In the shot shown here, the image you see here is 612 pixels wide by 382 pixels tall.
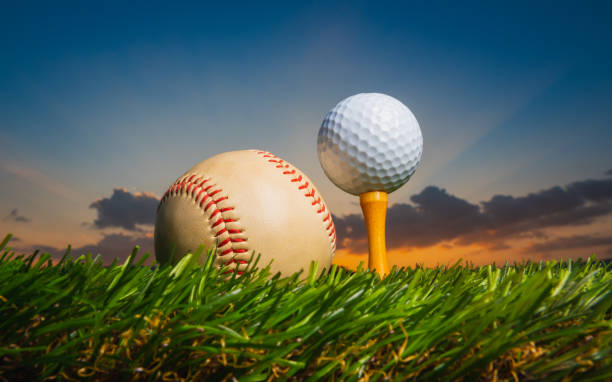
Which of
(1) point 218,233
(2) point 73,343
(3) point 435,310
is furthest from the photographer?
(1) point 218,233

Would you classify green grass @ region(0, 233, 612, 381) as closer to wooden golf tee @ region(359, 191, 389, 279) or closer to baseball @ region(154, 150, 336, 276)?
baseball @ region(154, 150, 336, 276)

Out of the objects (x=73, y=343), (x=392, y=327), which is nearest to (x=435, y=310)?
(x=392, y=327)

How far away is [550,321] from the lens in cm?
128

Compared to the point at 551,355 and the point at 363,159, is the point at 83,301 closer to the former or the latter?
the point at 551,355

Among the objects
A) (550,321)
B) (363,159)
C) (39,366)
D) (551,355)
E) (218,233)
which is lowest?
(39,366)

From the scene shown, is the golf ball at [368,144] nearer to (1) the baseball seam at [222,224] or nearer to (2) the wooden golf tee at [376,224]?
(2) the wooden golf tee at [376,224]

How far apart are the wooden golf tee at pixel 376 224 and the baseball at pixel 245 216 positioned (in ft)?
3.58

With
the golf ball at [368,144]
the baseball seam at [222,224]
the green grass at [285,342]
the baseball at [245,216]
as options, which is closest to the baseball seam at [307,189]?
the baseball at [245,216]

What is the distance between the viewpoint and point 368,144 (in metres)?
4.11

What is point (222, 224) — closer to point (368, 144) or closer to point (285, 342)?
point (285, 342)

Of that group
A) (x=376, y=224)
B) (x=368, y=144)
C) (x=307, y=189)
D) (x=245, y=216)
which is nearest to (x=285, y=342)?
(x=245, y=216)

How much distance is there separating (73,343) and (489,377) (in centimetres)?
118

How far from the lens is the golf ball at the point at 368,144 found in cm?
411

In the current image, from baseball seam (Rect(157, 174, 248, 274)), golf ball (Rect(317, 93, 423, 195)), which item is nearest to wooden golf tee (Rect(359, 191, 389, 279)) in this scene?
golf ball (Rect(317, 93, 423, 195))
